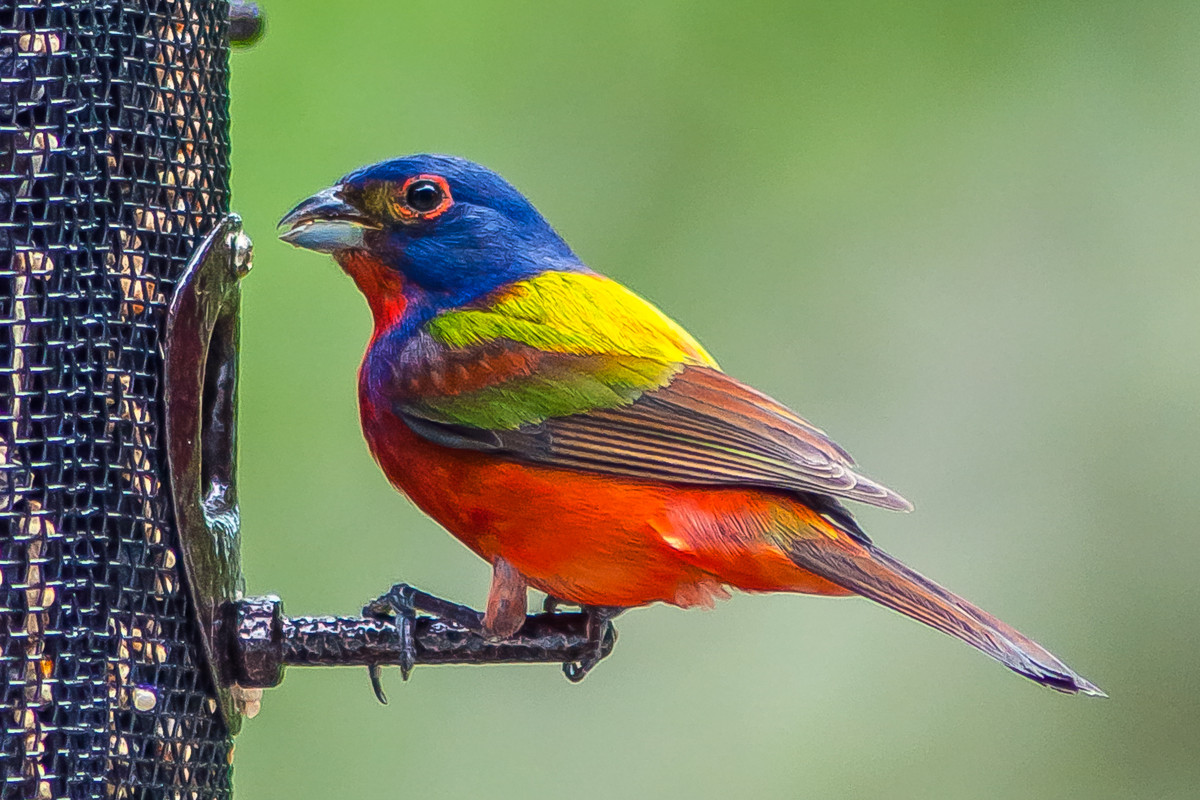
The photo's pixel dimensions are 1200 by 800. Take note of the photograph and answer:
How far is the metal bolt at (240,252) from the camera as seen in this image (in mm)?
5414

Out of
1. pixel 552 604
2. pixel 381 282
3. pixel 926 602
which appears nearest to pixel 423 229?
pixel 381 282

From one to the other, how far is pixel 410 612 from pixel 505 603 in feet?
0.85

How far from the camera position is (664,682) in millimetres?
8938

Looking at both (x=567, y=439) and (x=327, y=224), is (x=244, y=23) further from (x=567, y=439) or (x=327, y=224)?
(x=567, y=439)

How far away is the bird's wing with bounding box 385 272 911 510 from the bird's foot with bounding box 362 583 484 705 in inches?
16.7

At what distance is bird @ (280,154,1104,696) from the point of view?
5387 mm

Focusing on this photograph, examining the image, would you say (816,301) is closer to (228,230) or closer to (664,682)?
(664,682)

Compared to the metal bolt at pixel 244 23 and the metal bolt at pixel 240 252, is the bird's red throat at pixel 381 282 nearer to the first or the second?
the metal bolt at pixel 240 252

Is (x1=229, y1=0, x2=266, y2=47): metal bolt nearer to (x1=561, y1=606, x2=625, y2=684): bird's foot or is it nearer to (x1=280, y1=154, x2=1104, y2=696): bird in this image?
(x1=280, y1=154, x2=1104, y2=696): bird

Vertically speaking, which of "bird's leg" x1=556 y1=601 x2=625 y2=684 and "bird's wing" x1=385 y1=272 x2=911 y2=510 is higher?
"bird's wing" x1=385 y1=272 x2=911 y2=510

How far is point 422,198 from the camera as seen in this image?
5.99m

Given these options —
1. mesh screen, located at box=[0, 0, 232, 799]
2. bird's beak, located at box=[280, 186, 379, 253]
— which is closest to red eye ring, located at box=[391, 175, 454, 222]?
bird's beak, located at box=[280, 186, 379, 253]

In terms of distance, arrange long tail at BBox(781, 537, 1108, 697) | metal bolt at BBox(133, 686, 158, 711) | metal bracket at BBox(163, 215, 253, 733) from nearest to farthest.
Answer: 1. long tail at BBox(781, 537, 1108, 697)
2. metal bolt at BBox(133, 686, 158, 711)
3. metal bracket at BBox(163, 215, 253, 733)

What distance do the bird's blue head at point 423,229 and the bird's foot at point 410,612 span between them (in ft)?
3.00
